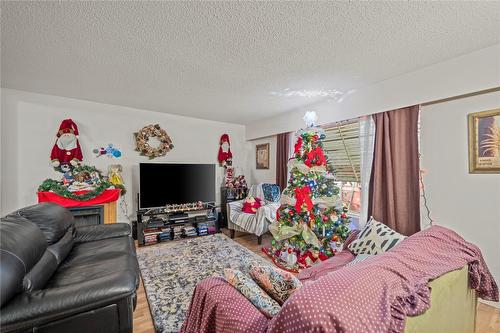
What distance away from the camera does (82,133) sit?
11.3 feet

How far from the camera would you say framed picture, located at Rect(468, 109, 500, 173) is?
6.24ft

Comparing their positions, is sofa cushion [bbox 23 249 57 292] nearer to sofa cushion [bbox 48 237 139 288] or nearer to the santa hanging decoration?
sofa cushion [bbox 48 237 139 288]

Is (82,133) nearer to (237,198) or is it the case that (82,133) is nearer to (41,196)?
(41,196)

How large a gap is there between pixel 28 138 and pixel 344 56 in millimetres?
4194

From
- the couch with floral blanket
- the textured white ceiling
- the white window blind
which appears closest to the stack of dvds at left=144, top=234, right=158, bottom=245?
the textured white ceiling

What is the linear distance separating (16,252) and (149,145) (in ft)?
→ 9.70

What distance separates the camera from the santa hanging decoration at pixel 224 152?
474 cm

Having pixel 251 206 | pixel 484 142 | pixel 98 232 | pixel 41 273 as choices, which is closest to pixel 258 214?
pixel 251 206

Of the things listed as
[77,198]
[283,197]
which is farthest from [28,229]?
[283,197]

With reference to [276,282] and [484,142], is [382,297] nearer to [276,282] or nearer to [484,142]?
[276,282]

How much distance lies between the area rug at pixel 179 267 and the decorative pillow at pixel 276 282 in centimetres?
22

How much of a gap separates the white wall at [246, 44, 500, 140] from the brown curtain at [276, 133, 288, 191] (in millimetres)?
881

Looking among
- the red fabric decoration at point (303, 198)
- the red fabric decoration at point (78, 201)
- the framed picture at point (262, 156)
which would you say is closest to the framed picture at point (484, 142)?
the red fabric decoration at point (303, 198)

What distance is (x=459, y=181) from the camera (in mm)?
2111
